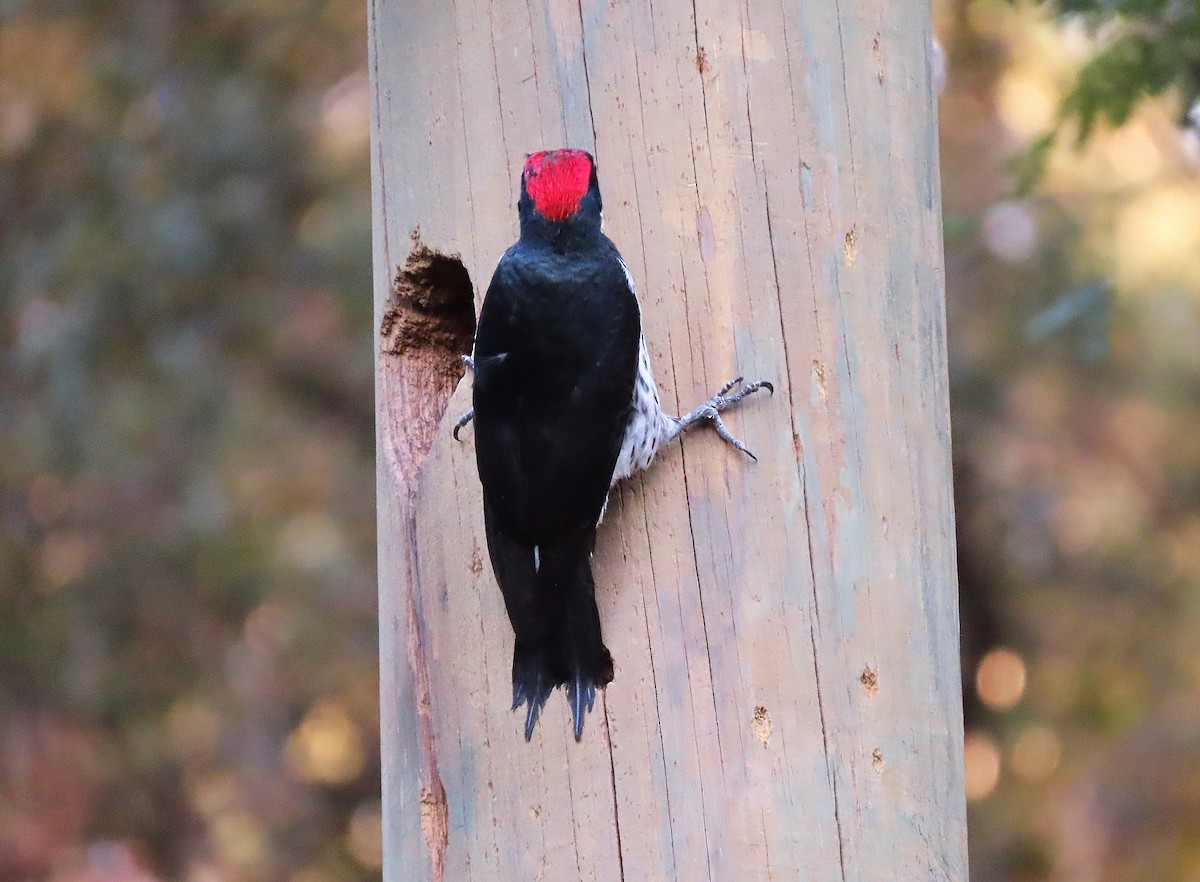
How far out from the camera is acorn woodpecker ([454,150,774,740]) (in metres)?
2.45

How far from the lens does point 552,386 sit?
2535 mm

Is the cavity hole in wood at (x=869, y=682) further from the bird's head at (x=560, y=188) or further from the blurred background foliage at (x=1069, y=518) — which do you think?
the blurred background foliage at (x=1069, y=518)

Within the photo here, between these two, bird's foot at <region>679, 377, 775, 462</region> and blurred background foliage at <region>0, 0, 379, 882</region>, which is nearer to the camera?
bird's foot at <region>679, 377, 775, 462</region>

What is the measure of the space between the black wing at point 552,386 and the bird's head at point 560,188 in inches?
2.6

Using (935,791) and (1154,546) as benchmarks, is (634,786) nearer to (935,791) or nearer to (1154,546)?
(935,791)

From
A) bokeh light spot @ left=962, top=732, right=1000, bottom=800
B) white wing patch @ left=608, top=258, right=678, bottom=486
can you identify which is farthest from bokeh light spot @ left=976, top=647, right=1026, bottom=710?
white wing patch @ left=608, top=258, right=678, bottom=486

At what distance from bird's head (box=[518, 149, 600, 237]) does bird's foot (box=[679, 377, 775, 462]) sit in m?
0.37

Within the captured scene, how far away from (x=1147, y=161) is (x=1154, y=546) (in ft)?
6.71

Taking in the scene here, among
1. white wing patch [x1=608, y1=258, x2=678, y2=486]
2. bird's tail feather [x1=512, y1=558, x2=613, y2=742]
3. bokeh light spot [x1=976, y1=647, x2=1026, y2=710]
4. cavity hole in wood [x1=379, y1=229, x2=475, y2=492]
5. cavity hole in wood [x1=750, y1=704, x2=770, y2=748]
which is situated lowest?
bokeh light spot [x1=976, y1=647, x2=1026, y2=710]

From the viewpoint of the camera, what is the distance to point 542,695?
2.47 m

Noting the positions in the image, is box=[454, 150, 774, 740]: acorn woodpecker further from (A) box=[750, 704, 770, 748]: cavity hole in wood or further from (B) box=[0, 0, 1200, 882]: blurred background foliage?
(B) box=[0, 0, 1200, 882]: blurred background foliage

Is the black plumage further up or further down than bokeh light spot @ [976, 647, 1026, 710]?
further up

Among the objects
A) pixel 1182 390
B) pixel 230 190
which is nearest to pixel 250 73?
pixel 230 190

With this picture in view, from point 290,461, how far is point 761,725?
6067 millimetres
